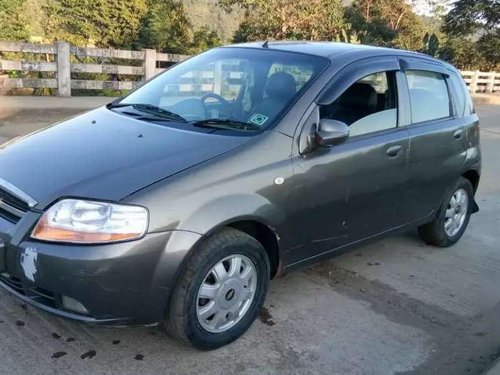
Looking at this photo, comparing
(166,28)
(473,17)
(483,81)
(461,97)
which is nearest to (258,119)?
(461,97)

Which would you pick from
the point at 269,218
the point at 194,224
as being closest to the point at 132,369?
the point at 194,224

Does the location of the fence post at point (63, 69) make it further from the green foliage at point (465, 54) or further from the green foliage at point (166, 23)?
the green foliage at point (465, 54)

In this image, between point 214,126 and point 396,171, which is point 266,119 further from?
point 396,171

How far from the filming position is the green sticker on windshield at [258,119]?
11.2ft

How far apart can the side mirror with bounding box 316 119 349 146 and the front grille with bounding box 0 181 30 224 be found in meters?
1.69

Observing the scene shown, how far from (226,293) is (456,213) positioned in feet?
9.51

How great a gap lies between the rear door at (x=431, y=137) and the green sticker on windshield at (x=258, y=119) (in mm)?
1353

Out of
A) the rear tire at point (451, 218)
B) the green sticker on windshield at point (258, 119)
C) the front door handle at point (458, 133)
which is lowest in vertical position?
the rear tire at point (451, 218)

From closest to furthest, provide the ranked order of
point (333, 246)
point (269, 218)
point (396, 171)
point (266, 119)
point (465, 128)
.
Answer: point (269, 218)
point (266, 119)
point (333, 246)
point (396, 171)
point (465, 128)

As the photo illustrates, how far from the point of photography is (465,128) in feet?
16.1

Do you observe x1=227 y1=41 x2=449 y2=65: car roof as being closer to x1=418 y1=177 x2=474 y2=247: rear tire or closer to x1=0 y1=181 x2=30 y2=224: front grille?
x1=418 y1=177 x2=474 y2=247: rear tire

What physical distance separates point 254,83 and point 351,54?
0.72 meters

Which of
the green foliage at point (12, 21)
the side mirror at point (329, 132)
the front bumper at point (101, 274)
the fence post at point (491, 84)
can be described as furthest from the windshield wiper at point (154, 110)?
the fence post at point (491, 84)

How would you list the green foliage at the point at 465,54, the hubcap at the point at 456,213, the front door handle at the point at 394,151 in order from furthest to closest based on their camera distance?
the green foliage at the point at 465,54
the hubcap at the point at 456,213
the front door handle at the point at 394,151
